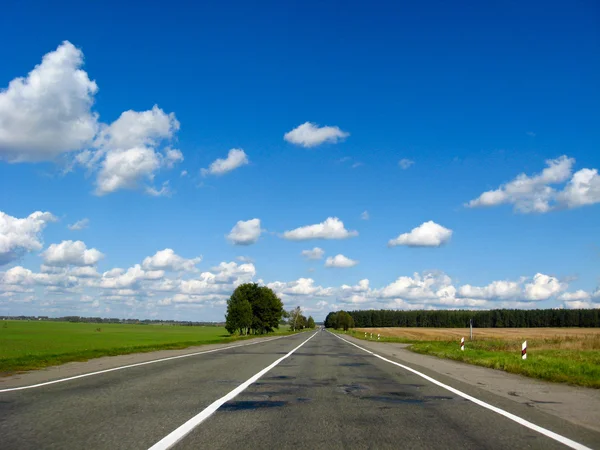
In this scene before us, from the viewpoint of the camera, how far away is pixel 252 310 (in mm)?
103625

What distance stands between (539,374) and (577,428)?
29.8 ft

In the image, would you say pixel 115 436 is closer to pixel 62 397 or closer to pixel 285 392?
pixel 62 397

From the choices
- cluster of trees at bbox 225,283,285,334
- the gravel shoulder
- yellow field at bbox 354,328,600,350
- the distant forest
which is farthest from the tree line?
the gravel shoulder

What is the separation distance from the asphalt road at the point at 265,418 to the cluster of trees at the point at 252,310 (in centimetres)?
8370

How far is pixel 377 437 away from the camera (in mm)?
6258

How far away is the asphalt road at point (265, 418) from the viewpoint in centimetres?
597

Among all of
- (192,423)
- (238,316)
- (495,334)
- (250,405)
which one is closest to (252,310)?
(238,316)

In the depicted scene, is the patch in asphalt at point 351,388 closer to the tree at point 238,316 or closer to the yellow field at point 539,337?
the yellow field at point 539,337

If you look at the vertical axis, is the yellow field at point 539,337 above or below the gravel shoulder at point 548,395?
below

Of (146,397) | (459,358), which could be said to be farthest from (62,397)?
(459,358)

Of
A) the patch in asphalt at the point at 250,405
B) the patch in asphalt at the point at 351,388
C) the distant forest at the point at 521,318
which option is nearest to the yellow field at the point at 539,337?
the patch in asphalt at the point at 351,388

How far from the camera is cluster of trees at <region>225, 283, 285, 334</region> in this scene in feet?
310

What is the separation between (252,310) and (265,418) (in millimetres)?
97711

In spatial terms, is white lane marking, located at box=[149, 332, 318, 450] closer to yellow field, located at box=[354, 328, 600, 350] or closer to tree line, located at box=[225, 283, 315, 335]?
yellow field, located at box=[354, 328, 600, 350]
